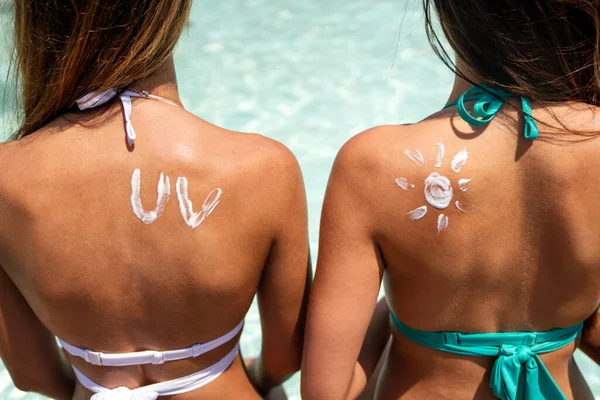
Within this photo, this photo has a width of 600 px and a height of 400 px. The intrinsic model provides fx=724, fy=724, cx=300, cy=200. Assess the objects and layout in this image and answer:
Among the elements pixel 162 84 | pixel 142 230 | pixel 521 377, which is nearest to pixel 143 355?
pixel 142 230

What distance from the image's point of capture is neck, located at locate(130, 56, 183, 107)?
135 cm

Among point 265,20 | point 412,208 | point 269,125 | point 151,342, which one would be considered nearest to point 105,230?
point 151,342

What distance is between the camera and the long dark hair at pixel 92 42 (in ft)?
4.27

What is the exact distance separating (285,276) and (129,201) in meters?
0.38

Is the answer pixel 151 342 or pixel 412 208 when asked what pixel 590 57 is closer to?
pixel 412 208

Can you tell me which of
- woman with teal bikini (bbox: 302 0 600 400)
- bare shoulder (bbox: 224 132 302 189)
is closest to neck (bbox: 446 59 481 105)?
woman with teal bikini (bbox: 302 0 600 400)

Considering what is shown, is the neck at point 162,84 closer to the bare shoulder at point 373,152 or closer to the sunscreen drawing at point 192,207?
the sunscreen drawing at point 192,207

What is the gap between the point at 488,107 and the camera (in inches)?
50.5

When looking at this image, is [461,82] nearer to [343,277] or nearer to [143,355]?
[343,277]

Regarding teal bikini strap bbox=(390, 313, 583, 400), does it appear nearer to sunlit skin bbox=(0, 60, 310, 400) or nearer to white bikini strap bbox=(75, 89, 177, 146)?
sunlit skin bbox=(0, 60, 310, 400)

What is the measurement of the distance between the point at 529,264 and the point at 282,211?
469mm

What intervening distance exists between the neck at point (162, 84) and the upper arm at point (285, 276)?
232mm

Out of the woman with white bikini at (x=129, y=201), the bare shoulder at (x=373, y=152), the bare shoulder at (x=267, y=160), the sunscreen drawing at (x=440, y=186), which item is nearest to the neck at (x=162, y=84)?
the woman with white bikini at (x=129, y=201)

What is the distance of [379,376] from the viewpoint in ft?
5.45
